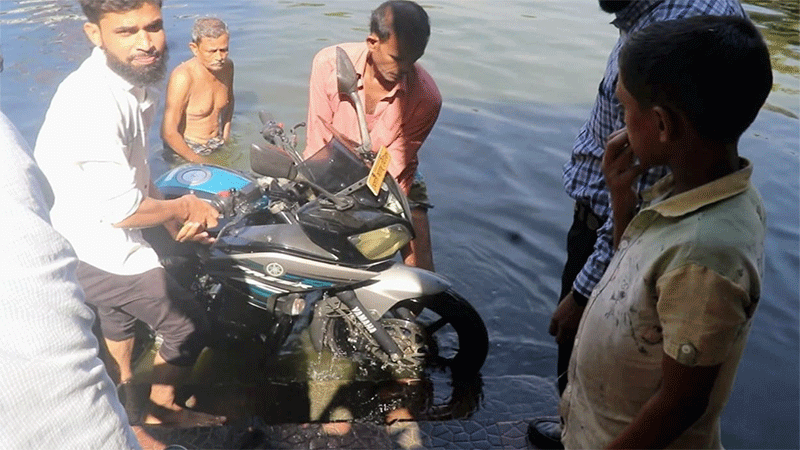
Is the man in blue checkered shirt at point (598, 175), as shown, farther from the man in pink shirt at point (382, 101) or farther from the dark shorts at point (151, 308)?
the dark shorts at point (151, 308)

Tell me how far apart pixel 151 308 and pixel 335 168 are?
0.96 m

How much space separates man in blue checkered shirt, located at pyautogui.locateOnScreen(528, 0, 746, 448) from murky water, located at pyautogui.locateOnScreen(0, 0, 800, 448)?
1.00m

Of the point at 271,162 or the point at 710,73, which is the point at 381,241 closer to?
the point at 271,162

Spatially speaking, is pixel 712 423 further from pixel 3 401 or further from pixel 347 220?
pixel 347 220

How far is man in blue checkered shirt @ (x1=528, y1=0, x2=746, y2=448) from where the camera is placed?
7.07ft

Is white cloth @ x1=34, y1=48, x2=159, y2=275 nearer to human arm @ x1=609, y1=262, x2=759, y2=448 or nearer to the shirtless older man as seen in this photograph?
human arm @ x1=609, y1=262, x2=759, y2=448

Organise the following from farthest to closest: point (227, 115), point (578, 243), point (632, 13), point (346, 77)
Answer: point (227, 115)
point (346, 77)
point (578, 243)
point (632, 13)

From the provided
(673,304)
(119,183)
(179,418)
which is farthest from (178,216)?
(673,304)

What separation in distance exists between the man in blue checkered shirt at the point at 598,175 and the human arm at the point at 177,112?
3261 millimetres

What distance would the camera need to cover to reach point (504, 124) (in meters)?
7.51

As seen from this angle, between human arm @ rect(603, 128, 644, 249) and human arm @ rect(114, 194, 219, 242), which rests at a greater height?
human arm @ rect(603, 128, 644, 249)

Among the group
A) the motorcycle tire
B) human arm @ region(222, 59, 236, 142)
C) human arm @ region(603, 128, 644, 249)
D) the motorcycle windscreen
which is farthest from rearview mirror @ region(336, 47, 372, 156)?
human arm @ region(222, 59, 236, 142)

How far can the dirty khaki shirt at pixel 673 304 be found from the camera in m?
1.44

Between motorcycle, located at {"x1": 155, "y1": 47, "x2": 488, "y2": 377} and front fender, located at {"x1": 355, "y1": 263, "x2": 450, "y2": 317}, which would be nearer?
motorcycle, located at {"x1": 155, "y1": 47, "x2": 488, "y2": 377}
